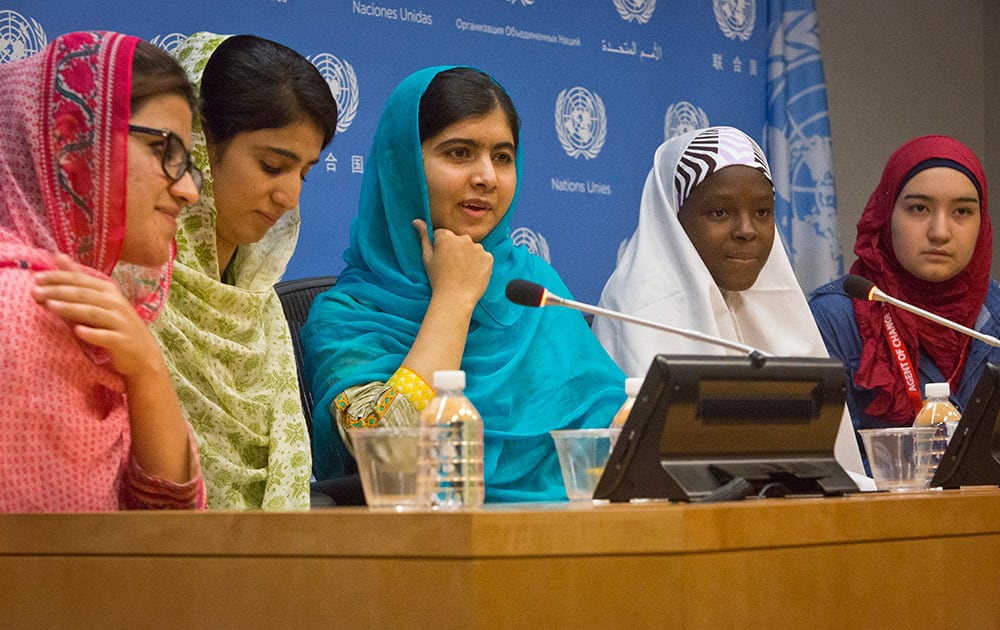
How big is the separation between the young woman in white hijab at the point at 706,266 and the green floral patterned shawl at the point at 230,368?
77 centimetres

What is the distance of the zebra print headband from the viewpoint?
2645 millimetres

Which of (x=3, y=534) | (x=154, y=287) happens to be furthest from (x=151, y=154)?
(x=3, y=534)

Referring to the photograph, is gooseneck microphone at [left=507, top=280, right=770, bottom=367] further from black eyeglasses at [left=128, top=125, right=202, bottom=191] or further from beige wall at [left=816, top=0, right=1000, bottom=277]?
beige wall at [left=816, top=0, right=1000, bottom=277]

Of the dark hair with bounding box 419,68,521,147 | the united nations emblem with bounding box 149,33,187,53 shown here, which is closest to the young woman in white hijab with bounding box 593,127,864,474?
the dark hair with bounding box 419,68,521,147

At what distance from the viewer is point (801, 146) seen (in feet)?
12.8

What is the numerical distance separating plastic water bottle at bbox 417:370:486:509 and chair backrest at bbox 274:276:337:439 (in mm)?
1042

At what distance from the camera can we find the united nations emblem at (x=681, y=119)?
12.0 ft

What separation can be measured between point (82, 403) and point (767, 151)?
2.91m

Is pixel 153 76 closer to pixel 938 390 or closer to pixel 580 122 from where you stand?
pixel 938 390

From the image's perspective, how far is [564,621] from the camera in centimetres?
104

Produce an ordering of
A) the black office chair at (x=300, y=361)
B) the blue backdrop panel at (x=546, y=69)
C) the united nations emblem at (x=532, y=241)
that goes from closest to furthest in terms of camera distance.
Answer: the black office chair at (x=300, y=361) → the blue backdrop panel at (x=546, y=69) → the united nations emblem at (x=532, y=241)

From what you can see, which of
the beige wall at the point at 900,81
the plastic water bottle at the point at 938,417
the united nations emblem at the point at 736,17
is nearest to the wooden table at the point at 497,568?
the plastic water bottle at the point at 938,417

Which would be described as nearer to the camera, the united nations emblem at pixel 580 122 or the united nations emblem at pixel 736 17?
the united nations emblem at pixel 580 122

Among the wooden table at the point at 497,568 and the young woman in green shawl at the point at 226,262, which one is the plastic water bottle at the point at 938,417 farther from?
the young woman in green shawl at the point at 226,262
